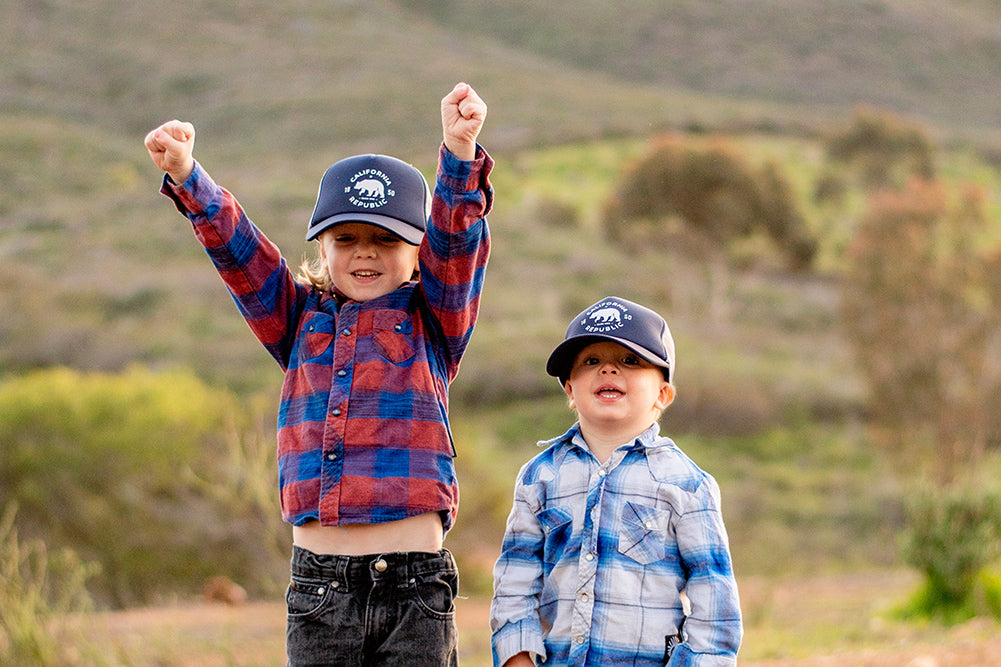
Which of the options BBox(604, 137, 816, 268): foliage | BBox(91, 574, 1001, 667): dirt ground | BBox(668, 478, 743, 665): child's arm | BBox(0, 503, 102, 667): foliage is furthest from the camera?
BBox(604, 137, 816, 268): foliage

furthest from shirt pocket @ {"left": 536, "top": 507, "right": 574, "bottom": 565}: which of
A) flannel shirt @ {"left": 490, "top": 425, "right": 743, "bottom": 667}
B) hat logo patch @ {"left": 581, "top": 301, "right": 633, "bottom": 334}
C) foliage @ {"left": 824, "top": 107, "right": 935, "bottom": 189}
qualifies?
foliage @ {"left": 824, "top": 107, "right": 935, "bottom": 189}

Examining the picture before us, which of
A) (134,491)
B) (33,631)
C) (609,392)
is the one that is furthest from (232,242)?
(134,491)

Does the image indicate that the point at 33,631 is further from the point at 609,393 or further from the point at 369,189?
the point at 609,393

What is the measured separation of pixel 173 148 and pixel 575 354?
96 centimetres

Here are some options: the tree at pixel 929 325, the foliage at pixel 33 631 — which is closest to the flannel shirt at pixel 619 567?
the foliage at pixel 33 631

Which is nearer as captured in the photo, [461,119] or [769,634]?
[461,119]

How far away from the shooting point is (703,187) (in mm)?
27234

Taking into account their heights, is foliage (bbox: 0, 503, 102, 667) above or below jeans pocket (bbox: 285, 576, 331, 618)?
above

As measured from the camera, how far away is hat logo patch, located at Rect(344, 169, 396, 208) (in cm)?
256

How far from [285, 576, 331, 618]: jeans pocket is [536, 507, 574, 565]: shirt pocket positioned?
1.53 ft

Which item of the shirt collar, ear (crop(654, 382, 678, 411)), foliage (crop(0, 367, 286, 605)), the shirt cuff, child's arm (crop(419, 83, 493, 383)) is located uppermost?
foliage (crop(0, 367, 286, 605))

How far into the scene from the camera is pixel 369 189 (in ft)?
8.46

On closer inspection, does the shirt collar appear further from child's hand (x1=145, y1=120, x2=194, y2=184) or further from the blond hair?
child's hand (x1=145, y1=120, x2=194, y2=184)

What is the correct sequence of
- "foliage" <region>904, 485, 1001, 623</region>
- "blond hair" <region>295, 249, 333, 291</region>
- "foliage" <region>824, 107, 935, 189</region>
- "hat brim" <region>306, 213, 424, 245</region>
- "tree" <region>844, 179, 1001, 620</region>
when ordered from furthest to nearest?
"foliage" <region>824, 107, 935, 189</region>, "tree" <region>844, 179, 1001, 620</region>, "foliage" <region>904, 485, 1001, 623</region>, "blond hair" <region>295, 249, 333, 291</region>, "hat brim" <region>306, 213, 424, 245</region>
